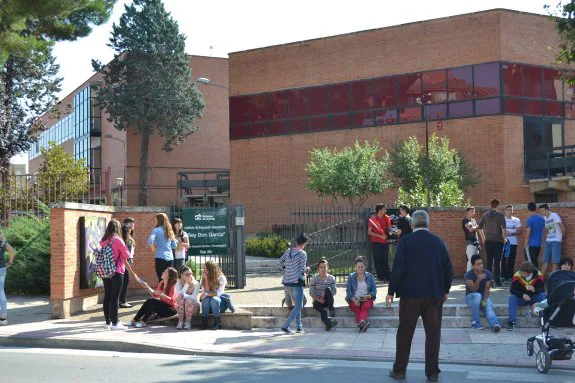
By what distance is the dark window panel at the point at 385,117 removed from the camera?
3216cm

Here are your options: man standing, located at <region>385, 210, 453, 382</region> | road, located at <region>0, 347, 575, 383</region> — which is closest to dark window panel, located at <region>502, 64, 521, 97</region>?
road, located at <region>0, 347, 575, 383</region>

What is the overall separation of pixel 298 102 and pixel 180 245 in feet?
70.9

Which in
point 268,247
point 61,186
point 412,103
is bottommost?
point 268,247

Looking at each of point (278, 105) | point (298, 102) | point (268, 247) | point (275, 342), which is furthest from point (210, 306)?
point (278, 105)

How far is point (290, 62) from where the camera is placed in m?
35.5

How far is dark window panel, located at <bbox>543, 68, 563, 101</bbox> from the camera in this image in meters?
30.4

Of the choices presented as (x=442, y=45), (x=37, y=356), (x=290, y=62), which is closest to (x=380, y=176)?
(x=442, y=45)

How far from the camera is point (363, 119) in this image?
33094 mm

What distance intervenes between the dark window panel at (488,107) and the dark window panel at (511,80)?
539 millimetres

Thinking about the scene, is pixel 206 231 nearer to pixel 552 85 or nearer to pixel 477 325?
pixel 477 325

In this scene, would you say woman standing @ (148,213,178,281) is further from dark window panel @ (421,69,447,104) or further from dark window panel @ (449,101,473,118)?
dark window panel @ (421,69,447,104)

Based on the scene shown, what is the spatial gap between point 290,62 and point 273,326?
80.3 ft

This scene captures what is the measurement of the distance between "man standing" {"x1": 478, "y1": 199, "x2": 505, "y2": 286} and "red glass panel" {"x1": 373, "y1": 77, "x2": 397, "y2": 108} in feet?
58.2

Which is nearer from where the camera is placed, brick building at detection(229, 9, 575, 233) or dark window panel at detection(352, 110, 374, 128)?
brick building at detection(229, 9, 575, 233)
